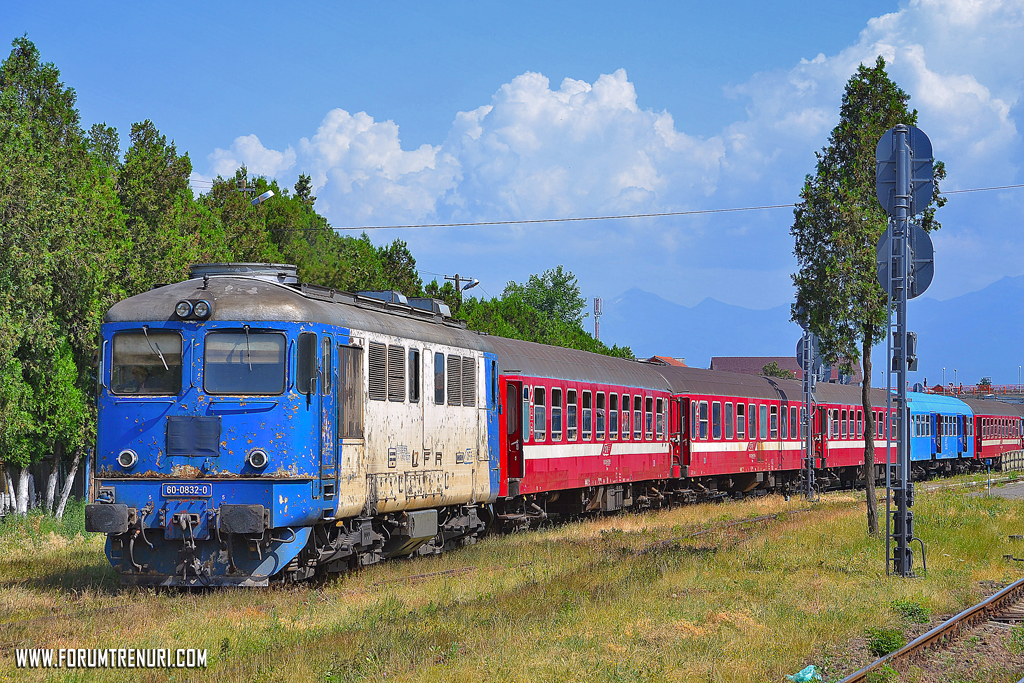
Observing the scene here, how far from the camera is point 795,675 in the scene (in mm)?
10062

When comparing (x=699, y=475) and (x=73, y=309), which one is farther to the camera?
(x=699, y=475)

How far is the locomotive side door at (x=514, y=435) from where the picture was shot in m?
21.4

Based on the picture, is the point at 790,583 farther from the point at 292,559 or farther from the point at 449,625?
the point at 292,559

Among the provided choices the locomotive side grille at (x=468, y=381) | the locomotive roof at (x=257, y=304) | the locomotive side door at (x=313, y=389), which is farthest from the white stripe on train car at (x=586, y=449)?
the locomotive side door at (x=313, y=389)

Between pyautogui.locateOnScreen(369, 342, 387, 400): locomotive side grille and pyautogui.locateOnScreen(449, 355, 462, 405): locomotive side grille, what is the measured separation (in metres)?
2.41

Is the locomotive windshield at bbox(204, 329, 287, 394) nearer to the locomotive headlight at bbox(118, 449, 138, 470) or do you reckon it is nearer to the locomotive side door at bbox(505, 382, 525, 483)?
the locomotive headlight at bbox(118, 449, 138, 470)

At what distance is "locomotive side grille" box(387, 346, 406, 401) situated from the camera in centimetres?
1555

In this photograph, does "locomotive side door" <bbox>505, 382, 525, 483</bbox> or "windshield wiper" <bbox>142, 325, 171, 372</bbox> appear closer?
"windshield wiper" <bbox>142, 325, 171, 372</bbox>

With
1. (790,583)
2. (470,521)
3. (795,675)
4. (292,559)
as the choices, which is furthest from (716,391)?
(795,675)

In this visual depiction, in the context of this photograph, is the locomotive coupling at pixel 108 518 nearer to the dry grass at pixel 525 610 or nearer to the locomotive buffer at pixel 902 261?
the dry grass at pixel 525 610

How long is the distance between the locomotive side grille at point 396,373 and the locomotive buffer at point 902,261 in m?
7.09

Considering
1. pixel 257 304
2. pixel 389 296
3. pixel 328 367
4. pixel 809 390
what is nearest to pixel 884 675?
pixel 328 367

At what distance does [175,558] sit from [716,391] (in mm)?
21827

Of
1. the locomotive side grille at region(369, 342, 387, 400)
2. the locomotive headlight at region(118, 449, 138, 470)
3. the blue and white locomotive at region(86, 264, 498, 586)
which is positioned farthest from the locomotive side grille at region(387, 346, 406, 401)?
the locomotive headlight at region(118, 449, 138, 470)
